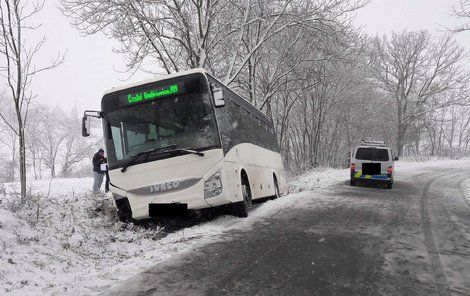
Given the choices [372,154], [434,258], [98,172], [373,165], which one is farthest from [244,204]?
[372,154]

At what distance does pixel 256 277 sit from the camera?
4.54 metres

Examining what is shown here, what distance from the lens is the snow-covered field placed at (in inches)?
173

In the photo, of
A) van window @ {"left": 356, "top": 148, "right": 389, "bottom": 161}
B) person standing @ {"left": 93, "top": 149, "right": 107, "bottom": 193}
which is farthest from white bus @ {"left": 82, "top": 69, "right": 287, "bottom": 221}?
van window @ {"left": 356, "top": 148, "right": 389, "bottom": 161}

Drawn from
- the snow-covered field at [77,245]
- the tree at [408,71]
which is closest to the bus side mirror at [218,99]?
the snow-covered field at [77,245]

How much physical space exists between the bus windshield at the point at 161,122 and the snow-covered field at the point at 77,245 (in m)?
1.37

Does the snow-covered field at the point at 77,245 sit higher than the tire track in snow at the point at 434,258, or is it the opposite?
the snow-covered field at the point at 77,245

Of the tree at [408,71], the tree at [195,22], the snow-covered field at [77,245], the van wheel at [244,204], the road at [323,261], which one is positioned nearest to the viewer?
the road at [323,261]

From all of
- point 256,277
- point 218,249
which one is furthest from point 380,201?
point 256,277

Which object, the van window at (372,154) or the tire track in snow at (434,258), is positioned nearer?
the tire track in snow at (434,258)

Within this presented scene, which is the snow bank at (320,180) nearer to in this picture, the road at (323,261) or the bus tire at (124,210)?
the road at (323,261)

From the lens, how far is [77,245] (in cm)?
602

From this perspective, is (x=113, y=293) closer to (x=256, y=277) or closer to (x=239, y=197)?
(x=256, y=277)

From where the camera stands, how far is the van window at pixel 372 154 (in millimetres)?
17609

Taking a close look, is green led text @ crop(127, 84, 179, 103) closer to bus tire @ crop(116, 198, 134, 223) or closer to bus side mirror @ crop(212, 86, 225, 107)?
bus side mirror @ crop(212, 86, 225, 107)
